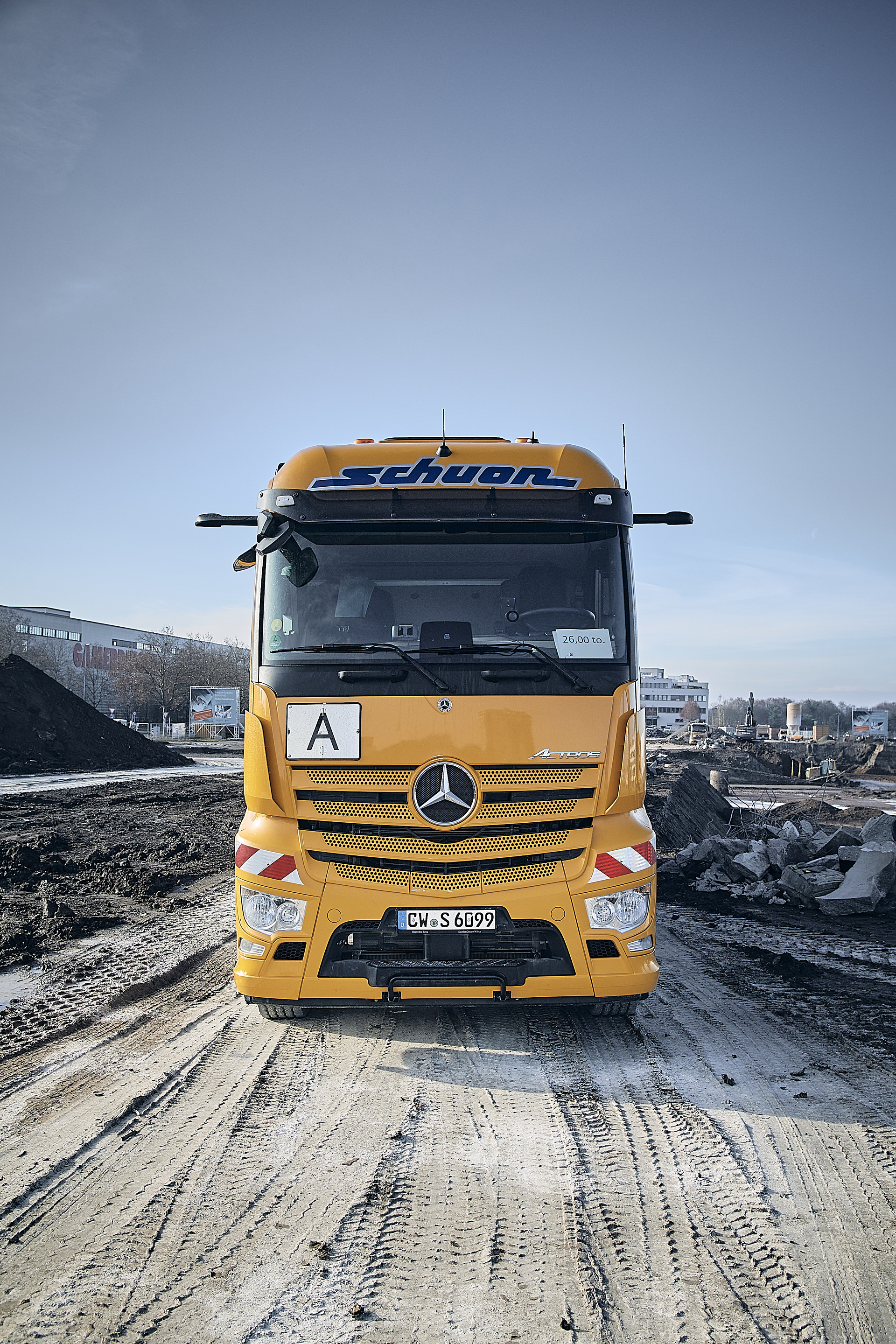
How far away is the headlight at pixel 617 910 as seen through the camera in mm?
4102

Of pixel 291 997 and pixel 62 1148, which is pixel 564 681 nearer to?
pixel 291 997

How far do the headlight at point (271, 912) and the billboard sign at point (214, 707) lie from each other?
42024 millimetres

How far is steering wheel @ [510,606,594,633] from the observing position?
4480 mm

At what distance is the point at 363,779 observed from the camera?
4.14 m

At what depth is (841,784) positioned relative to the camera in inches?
1330

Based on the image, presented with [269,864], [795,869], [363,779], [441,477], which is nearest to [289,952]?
[269,864]

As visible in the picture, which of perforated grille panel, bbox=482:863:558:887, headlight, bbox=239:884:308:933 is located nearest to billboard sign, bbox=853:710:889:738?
perforated grille panel, bbox=482:863:558:887

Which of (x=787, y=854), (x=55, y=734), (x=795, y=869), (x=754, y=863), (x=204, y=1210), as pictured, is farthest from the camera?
(x=55, y=734)

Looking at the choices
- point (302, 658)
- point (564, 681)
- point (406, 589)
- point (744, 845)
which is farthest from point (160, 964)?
point (744, 845)

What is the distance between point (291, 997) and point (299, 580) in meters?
2.23

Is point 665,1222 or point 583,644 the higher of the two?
point 583,644

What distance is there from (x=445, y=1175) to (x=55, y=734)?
28.2 metres

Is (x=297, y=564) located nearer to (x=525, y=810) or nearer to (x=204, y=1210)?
(x=525, y=810)

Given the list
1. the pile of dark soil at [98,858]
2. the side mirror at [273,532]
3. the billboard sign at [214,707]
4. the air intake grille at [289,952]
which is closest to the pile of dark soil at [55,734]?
the pile of dark soil at [98,858]
